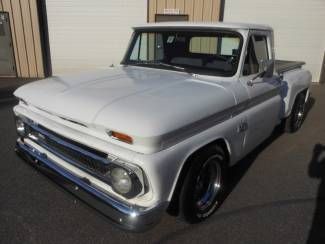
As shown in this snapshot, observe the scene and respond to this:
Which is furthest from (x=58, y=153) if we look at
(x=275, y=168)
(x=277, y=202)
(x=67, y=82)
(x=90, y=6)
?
(x=90, y=6)

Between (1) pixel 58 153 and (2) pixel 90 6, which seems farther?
(2) pixel 90 6

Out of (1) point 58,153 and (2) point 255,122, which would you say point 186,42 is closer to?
(2) point 255,122

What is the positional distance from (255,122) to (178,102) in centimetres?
137

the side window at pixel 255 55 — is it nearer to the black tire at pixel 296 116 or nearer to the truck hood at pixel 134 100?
the truck hood at pixel 134 100

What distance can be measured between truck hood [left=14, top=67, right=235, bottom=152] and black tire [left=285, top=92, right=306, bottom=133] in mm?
2782

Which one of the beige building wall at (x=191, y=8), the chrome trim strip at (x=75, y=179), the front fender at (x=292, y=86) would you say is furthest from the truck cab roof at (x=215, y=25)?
the beige building wall at (x=191, y=8)

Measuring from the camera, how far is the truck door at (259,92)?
11.0ft

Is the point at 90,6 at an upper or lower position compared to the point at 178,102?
upper

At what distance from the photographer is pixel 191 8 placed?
10.9 metres

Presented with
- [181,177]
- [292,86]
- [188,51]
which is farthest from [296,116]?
[181,177]

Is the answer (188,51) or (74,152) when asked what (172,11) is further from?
(74,152)

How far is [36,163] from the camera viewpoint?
286 centimetres

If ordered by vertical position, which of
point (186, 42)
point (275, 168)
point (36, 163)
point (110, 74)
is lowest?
point (275, 168)

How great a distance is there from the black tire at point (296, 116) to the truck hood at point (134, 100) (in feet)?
9.13
